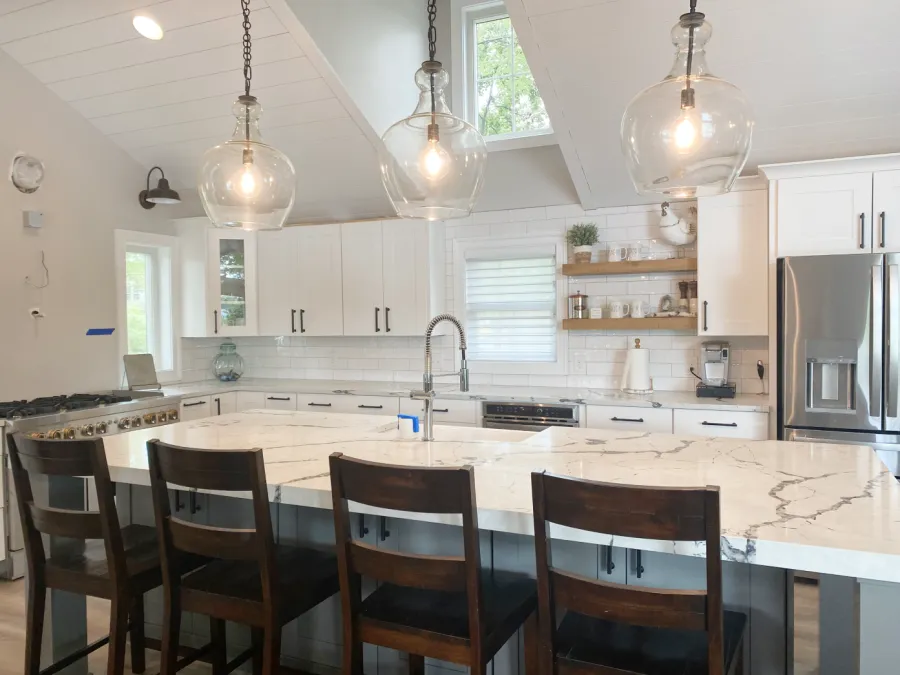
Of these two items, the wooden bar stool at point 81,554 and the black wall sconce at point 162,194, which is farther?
the black wall sconce at point 162,194

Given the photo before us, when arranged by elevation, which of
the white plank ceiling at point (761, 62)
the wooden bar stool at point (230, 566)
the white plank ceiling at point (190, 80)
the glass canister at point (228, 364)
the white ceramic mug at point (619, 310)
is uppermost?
the white plank ceiling at point (190, 80)

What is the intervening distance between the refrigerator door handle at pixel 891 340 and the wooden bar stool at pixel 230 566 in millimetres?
2838

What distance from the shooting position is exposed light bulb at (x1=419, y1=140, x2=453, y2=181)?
2.03m

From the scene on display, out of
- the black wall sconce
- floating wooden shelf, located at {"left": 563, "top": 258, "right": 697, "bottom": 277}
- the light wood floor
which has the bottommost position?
the light wood floor

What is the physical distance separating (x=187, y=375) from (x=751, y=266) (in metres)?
4.36

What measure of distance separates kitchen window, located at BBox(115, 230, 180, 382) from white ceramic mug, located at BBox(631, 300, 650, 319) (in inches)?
142

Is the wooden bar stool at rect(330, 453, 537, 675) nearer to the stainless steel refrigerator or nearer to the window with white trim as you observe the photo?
the stainless steel refrigerator

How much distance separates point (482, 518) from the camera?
1.62m

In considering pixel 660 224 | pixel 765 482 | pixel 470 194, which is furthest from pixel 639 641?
pixel 660 224

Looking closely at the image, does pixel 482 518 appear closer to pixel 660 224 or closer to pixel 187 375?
pixel 660 224

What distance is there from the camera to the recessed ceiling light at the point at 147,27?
3.68 metres

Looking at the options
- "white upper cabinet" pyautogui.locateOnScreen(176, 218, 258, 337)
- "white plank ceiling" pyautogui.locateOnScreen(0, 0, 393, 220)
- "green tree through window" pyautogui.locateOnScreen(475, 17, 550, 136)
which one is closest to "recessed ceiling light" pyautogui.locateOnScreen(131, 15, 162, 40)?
"white plank ceiling" pyautogui.locateOnScreen(0, 0, 393, 220)

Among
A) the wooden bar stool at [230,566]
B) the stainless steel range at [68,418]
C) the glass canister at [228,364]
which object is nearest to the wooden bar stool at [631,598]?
the wooden bar stool at [230,566]

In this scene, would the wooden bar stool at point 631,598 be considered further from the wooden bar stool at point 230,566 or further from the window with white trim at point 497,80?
the window with white trim at point 497,80
